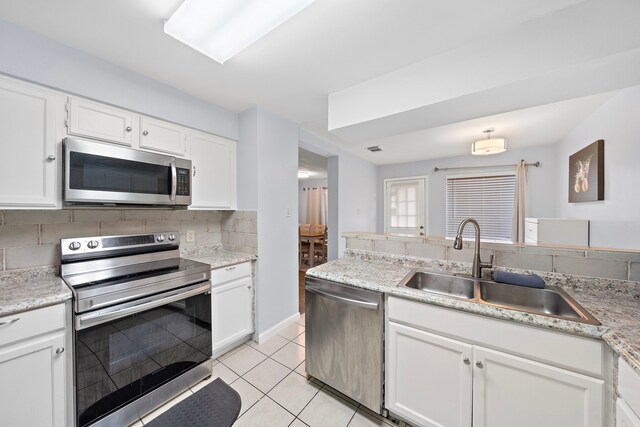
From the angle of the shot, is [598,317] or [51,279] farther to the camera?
[51,279]

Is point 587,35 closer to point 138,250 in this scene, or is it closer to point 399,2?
point 399,2

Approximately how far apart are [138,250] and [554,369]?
259 centimetres

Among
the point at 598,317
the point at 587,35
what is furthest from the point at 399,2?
the point at 598,317

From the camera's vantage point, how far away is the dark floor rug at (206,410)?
4.74 feet

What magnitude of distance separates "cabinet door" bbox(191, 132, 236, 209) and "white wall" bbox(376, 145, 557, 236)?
3683mm

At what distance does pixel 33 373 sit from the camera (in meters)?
1.15

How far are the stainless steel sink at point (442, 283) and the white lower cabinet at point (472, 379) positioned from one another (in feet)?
1.06

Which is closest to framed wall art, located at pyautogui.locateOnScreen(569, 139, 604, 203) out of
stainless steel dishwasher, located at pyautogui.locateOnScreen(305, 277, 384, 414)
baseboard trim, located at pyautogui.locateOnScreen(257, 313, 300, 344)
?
stainless steel dishwasher, located at pyautogui.locateOnScreen(305, 277, 384, 414)

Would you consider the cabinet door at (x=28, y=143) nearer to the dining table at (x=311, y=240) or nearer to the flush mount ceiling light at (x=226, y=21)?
the flush mount ceiling light at (x=226, y=21)

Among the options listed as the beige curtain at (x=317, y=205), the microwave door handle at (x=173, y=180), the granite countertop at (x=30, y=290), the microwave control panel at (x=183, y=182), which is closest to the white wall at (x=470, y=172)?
the beige curtain at (x=317, y=205)

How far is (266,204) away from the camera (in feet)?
7.86

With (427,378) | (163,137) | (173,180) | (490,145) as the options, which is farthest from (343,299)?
(490,145)

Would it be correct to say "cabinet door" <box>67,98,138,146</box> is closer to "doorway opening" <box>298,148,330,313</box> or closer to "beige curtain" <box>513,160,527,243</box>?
"doorway opening" <box>298,148,330,313</box>

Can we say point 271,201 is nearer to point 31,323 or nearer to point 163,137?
point 163,137
